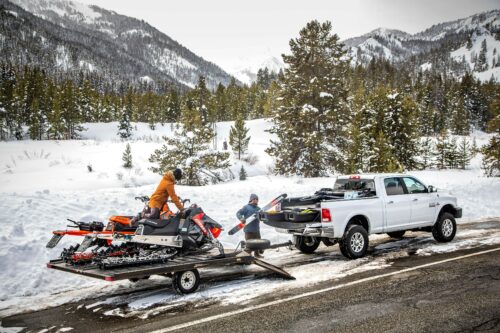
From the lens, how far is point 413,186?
A: 10609mm

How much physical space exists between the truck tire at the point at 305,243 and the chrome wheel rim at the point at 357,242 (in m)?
1.30

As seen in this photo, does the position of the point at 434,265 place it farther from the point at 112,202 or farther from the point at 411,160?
the point at 411,160

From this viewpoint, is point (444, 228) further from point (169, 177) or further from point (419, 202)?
point (169, 177)

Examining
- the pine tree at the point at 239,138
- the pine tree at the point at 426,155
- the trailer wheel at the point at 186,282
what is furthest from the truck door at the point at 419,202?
the pine tree at the point at 239,138

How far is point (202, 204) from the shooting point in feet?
46.9

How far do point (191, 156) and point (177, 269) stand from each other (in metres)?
27.9

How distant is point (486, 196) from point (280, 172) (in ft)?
48.5

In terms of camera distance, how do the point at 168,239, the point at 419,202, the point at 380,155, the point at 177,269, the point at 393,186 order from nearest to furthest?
the point at 177,269 → the point at 168,239 → the point at 393,186 → the point at 419,202 → the point at 380,155

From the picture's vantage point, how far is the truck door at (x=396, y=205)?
9797mm

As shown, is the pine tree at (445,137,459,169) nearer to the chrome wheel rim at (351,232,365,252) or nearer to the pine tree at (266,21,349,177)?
the pine tree at (266,21,349,177)

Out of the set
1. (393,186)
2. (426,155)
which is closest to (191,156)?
(393,186)

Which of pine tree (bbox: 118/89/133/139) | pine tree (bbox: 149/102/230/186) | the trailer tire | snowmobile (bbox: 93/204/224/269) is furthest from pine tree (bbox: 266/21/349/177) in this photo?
pine tree (bbox: 118/89/133/139)

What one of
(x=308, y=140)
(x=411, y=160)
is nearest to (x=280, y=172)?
(x=308, y=140)

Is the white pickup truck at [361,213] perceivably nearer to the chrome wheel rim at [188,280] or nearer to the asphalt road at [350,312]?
the asphalt road at [350,312]
